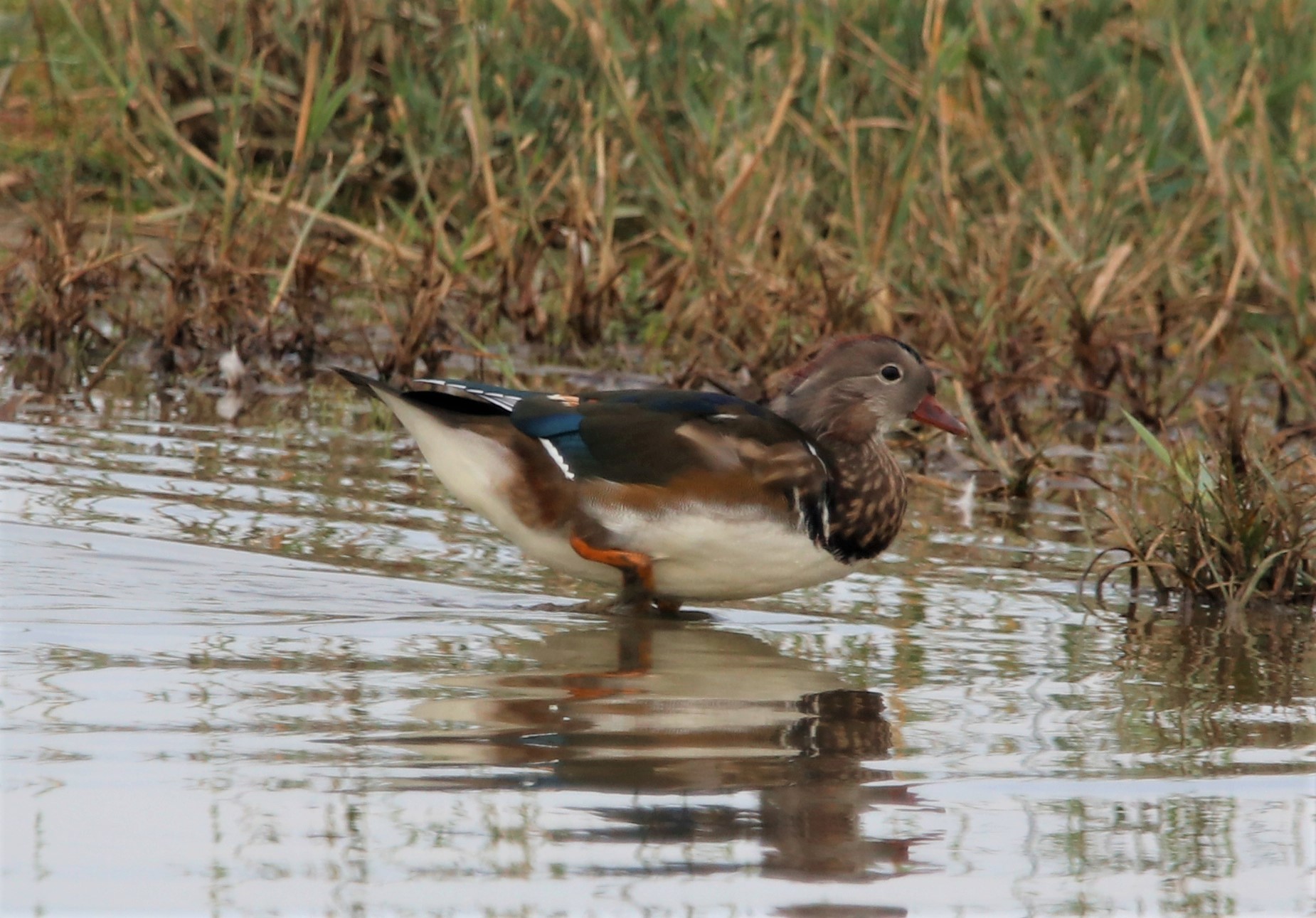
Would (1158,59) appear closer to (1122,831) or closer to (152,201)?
(152,201)

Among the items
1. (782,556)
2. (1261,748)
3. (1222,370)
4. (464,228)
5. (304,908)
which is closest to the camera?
(304,908)

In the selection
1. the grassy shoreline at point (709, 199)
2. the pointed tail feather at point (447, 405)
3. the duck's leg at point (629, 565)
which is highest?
the grassy shoreline at point (709, 199)

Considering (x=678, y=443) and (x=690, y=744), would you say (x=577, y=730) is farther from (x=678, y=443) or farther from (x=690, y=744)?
(x=678, y=443)

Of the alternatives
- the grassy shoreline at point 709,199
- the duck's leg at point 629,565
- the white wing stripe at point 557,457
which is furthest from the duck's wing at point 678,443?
the grassy shoreline at point 709,199

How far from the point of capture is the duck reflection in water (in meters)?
3.23

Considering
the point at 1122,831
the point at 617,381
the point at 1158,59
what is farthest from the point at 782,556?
the point at 1158,59

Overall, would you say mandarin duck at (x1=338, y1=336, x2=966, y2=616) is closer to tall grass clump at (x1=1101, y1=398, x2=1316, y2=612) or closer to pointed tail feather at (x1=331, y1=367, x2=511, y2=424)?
pointed tail feather at (x1=331, y1=367, x2=511, y2=424)

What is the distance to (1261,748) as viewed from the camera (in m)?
3.86

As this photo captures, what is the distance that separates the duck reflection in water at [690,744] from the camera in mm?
3227

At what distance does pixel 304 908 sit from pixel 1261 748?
1.88 meters

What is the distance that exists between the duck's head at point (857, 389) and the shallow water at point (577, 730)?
43 centimetres

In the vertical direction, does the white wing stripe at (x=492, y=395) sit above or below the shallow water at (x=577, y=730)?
above

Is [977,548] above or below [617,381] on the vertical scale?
below

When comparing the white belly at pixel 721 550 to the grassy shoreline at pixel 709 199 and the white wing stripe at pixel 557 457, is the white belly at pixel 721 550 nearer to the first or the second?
the white wing stripe at pixel 557 457
